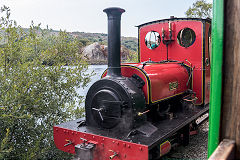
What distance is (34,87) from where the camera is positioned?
458cm

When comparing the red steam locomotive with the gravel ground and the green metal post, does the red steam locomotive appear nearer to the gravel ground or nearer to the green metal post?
the gravel ground

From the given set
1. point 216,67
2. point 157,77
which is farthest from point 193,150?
point 216,67

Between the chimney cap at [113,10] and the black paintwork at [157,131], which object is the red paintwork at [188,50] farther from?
the chimney cap at [113,10]

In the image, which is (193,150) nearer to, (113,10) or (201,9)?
(113,10)

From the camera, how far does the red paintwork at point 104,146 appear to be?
303 centimetres

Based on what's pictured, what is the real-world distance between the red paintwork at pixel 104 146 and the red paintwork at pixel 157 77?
0.98m

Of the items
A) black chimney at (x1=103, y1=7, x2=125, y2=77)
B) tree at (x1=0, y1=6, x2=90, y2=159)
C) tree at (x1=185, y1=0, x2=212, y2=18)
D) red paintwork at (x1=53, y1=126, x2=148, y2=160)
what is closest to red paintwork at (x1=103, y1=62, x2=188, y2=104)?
black chimney at (x1=103, y1=7, x2=125, y2=77)

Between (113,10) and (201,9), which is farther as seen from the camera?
(201,9)

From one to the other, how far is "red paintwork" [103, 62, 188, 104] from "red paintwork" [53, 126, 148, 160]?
98cm

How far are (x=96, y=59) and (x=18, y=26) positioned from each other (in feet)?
50.2

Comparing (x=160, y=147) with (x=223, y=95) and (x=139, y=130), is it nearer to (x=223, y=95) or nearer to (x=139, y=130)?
(x=139, y=130)

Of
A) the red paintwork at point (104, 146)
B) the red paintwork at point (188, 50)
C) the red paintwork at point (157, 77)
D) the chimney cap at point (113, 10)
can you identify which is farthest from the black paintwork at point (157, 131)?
the chimney cap at point (113, 10)

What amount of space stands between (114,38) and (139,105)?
48.2 inches

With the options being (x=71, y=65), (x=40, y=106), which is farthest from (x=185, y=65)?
(x=40, y=106)
